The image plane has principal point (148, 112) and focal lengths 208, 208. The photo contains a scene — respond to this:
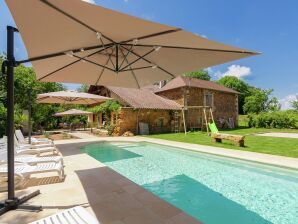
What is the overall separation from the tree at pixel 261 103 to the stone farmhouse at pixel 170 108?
16.1 meters

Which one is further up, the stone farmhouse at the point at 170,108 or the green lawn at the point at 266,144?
the stone farmhouse at the point at 170,108

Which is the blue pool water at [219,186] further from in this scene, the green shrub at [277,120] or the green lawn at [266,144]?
the green shrub at [277,120]

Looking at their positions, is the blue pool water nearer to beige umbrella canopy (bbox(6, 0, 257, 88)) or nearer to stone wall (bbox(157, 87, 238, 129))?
beige umbrella canopy (bbox(6, 0, 257, 88))

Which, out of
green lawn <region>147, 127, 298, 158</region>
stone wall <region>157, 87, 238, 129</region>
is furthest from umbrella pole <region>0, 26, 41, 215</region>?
stone wall <region>157, 87, 238, 129</region>

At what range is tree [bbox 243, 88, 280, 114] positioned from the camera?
41.2 m

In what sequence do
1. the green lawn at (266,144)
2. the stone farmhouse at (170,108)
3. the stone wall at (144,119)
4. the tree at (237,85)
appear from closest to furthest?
the green lawn at (266,144), the stone wall at (144,119), the stone farmhouse at (170,108), the tree at (237,85)

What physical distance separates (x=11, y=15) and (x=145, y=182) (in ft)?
17.4

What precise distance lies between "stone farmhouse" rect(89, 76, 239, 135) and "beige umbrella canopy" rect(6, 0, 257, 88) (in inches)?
530

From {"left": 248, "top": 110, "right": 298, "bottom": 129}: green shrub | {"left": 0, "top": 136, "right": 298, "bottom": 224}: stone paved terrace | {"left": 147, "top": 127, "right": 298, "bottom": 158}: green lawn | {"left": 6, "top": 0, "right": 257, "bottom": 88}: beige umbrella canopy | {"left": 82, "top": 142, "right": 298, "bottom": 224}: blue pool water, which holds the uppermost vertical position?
{"left": 6, "top": 0, "right": 257, "bottom": 88}: beige umbrella canopy

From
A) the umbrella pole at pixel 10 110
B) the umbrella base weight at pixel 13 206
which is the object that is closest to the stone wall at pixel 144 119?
the umbrella base weight at pixel 13 206

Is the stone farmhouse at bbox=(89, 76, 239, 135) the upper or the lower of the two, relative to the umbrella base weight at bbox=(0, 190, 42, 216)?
upper

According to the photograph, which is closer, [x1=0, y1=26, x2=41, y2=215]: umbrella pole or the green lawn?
[x1=0, y1=26, x2=41, y2=215]: umbrella pole

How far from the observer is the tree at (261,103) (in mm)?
41250

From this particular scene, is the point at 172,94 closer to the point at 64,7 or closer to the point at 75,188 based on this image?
the point at 75,188
